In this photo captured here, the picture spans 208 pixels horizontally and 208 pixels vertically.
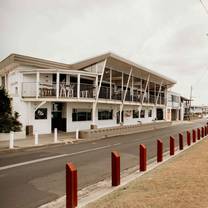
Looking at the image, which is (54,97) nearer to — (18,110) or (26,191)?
(18,110)

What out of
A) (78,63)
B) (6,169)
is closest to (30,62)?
(78,63)

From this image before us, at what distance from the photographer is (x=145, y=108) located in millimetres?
47281

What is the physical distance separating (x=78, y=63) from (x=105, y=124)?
843 centimetres

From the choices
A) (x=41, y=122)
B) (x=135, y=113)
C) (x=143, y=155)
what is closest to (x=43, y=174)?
(x=143, y=155)

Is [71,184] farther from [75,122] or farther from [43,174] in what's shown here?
[75,122]

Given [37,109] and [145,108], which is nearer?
[37,109]

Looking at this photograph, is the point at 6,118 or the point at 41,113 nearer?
the point at 6,118

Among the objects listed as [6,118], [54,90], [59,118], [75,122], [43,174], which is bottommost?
[43,174]

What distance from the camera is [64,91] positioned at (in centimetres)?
2545

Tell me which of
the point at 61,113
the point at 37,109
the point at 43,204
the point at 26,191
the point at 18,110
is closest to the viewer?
the point at 43,204

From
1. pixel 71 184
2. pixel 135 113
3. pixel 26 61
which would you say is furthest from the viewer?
pixel 135 113

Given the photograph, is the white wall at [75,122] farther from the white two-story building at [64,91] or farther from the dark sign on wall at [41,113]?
the dark sign on wall at [41,113]

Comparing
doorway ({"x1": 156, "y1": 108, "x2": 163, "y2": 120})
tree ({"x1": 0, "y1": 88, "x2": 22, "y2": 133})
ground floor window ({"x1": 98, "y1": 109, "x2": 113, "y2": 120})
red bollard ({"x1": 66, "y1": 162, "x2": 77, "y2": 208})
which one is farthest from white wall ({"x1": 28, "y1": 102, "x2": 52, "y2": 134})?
doorway ({"x1": 156, "y1": 108, "x2": 163, "y2": 120})

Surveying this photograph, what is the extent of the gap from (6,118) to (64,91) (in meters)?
5.89
